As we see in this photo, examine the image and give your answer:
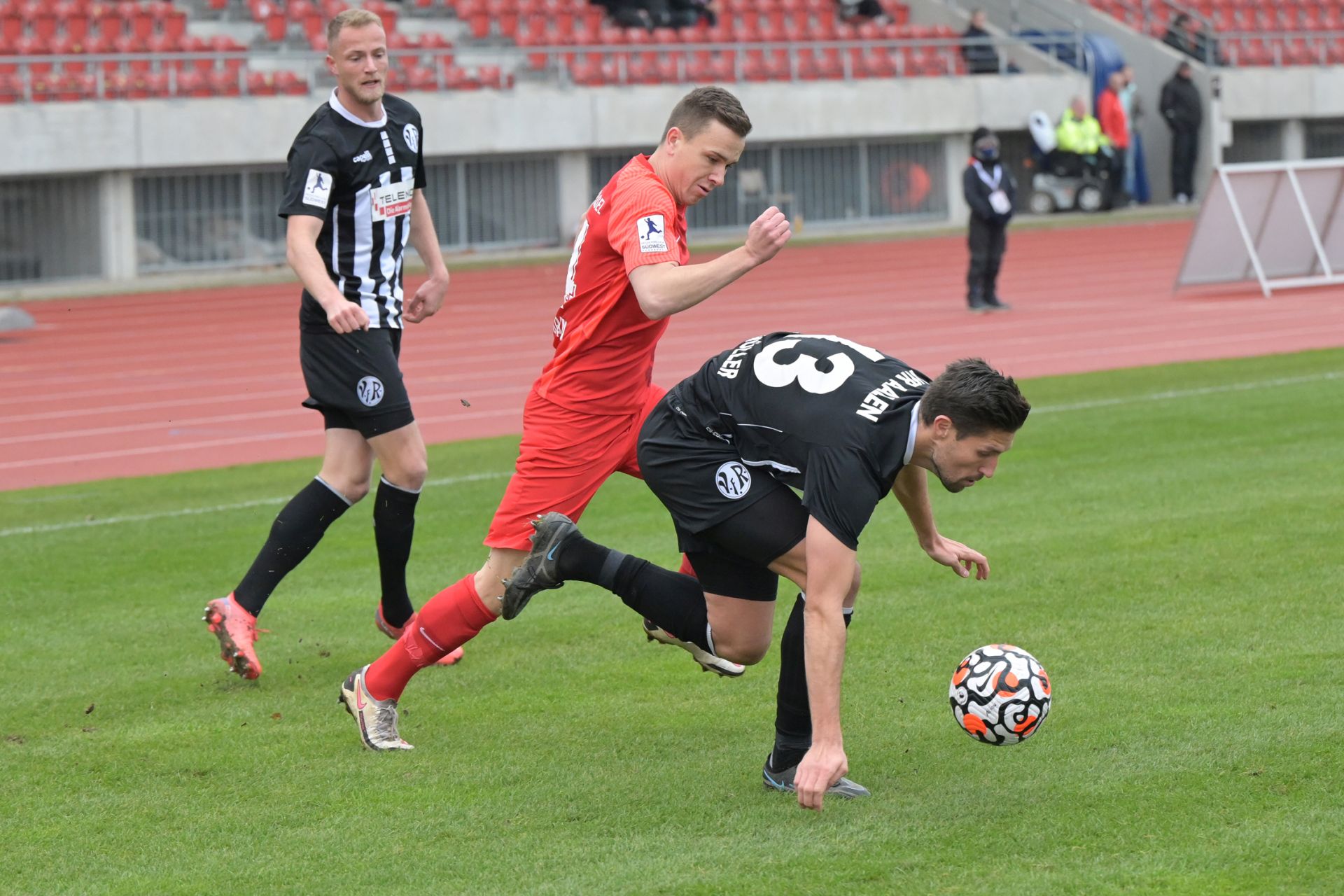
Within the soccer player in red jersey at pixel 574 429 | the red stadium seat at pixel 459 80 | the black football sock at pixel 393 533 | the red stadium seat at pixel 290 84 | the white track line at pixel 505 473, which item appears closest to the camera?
the soccer player in red jersey at pixel 574 429

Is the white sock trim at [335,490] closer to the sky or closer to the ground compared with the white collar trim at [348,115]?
closer to the ground

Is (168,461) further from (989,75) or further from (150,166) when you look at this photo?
(989,75)

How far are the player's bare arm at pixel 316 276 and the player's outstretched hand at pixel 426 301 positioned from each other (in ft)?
1.41

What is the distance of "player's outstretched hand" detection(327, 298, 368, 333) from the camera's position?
18.5 feet

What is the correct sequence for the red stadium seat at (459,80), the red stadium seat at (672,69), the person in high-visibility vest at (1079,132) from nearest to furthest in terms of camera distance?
the red stadium seat at (459,80) < the red stadium seat at (672,69) < the person in high-visibility vest at (1079,132)

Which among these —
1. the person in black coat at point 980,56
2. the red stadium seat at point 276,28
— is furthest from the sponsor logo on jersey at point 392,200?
the person in black coat at point 980,56

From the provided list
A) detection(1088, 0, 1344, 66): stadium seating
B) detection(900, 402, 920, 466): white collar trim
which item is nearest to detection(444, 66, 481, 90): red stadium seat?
detection(1088, 0, 1344, 66): stadium seating

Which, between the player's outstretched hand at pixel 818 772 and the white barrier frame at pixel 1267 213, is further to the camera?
the white barrier frame at pixel 1267 213

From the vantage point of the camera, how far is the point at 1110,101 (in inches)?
1294

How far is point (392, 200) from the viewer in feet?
20.5

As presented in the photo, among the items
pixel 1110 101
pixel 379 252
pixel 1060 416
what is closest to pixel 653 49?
pixel 1110 101

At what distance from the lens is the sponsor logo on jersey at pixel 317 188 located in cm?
595

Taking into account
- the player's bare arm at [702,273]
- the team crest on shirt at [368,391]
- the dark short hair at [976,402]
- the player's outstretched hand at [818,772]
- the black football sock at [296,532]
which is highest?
the player's bare arm at [702,273]

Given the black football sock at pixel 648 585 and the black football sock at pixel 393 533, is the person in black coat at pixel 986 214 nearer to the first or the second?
the black football sock at pixel 393 533
